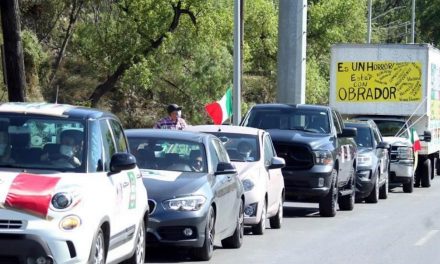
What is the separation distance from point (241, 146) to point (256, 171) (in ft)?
3.08

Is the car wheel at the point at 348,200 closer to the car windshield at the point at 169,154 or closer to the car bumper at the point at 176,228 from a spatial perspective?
the car windshield at the point at 169,154

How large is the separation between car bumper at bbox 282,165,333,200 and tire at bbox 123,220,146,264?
27.7 ft

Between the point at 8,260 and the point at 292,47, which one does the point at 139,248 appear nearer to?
the point at 8,260

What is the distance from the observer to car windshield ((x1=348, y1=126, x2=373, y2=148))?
82.7 ft

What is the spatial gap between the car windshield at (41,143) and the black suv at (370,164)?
14.3 m

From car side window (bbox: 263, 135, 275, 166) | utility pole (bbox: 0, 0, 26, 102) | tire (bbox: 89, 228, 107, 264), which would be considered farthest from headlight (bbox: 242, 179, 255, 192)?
utility pole (bbox: 0, 0, 26, 102)

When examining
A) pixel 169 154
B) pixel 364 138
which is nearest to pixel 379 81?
pixel 364 138

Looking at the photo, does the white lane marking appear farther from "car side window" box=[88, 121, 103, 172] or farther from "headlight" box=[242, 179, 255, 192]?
"car side window" box=[88, 121, 103, 172]

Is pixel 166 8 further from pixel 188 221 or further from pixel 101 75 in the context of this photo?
pixel 188 221

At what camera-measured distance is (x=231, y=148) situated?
55.5 ft

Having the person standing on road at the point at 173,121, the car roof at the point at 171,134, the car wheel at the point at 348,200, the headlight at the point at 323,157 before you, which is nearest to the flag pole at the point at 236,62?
the car wheel at the point at 348,200

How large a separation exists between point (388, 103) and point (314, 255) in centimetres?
1757

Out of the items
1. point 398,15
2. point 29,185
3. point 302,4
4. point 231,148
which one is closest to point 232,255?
point 231,148

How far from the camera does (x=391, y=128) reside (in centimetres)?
3120
